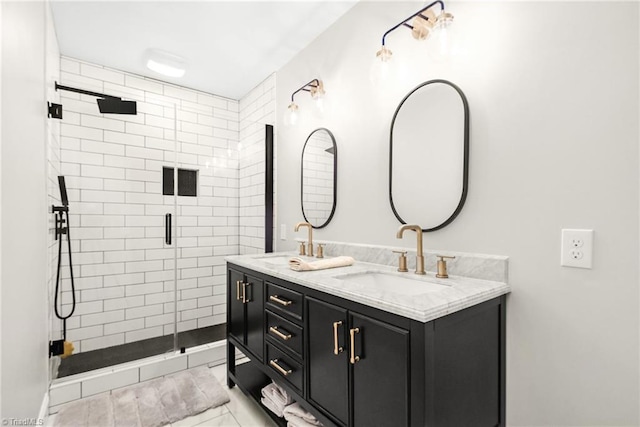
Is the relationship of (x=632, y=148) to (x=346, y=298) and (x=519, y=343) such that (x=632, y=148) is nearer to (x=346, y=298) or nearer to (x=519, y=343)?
(x=519, y=343)

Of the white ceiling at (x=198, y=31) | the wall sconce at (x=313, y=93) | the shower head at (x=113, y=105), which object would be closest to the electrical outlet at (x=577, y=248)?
the wall sconce at (x=313, y=93)

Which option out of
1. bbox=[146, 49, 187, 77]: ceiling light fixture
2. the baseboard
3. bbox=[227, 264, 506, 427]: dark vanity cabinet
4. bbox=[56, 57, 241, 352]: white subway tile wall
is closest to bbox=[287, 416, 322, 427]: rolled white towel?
bbox=[227, 264, 506, 427]: dark vanity cabinet

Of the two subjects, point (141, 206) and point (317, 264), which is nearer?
point (317, 264)

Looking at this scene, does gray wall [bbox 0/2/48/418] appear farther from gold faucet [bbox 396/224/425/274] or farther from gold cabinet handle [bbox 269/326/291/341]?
gold faucet [bbox 396/224/425/274]

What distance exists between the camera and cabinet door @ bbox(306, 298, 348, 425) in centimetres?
A: 126

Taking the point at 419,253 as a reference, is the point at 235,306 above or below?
below

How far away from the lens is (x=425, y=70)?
1611 millimetres

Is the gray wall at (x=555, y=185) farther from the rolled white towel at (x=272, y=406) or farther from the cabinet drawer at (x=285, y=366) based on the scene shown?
the rolled white towel at (x=272, y=406)

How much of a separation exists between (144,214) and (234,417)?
177cm

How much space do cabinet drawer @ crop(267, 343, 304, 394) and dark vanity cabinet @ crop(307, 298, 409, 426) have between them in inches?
3.6

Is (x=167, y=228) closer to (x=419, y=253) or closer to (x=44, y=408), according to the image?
(x=44, y=408)

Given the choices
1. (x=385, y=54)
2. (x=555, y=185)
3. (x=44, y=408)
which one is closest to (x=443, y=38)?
(x=385, y=54)

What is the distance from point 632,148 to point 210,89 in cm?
320

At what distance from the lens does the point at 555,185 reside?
117cm
